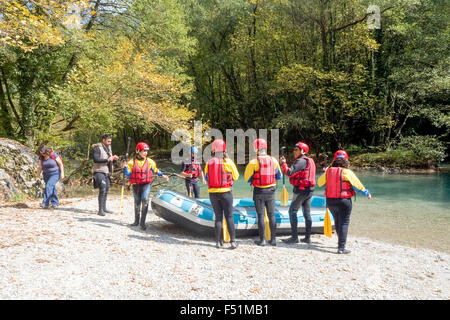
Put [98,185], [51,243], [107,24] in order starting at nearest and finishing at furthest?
[51,243]
[98,185]
[107,24]

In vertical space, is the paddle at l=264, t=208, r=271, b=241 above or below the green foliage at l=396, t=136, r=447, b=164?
below

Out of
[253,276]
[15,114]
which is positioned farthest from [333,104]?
[253,276]

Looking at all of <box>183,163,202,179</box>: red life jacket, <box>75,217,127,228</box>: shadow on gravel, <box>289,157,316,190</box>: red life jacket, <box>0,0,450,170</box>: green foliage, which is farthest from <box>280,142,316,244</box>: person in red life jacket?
<box>0,0,450,170</box>: green foliage

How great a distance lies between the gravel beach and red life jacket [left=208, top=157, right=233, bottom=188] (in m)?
1.07

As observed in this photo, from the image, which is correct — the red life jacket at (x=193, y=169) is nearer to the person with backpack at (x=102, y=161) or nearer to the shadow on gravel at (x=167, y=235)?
the shadow on gravel at (x=167, y=235)

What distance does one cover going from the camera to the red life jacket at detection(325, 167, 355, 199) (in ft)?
17.1

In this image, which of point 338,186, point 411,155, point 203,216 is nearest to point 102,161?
point 203,216

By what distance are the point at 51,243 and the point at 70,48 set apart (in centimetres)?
904

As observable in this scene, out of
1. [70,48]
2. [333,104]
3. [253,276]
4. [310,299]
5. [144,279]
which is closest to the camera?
[310,299]

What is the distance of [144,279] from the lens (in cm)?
384

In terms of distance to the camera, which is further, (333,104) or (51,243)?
(333,104)

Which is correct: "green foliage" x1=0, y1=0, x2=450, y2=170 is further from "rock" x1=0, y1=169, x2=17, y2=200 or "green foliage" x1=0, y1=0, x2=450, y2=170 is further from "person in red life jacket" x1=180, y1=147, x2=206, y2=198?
"person in red life jacket" x1=180, y1=147, x2=206, y2=198
